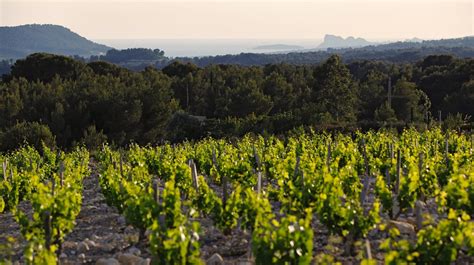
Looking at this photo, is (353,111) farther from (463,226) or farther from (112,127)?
(463,226)

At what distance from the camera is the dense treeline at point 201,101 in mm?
31547

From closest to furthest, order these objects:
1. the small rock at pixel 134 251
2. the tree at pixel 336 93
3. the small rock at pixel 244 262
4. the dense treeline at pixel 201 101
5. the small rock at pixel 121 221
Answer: the small rock at pixel 244 262
the small rock at pixel 134 251
the small rock at pixel 121 221
the dense treeline at pixel 201 101
the tree at pixel 336 93

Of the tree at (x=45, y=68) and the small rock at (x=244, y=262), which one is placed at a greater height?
the tree at (x=45, y=68)

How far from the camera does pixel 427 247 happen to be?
5910 millimetres

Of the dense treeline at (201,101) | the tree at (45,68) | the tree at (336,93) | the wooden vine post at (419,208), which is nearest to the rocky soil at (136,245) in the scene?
the wooden vine post at (419,208)

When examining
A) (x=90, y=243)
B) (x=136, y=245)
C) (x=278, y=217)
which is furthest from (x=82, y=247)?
(x=278, y=217)

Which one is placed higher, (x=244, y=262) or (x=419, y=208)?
(x=419, y=208)

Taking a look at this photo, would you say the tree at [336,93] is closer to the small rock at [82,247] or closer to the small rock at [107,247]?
the small rock at [107,247]

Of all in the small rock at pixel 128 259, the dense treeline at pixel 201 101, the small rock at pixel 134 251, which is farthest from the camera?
the dense treeline at pixel 201 101

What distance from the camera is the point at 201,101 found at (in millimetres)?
43812

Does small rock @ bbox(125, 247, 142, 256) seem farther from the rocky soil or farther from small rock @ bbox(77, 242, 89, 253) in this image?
small rock @ bbox(77, 242, 89, 253)

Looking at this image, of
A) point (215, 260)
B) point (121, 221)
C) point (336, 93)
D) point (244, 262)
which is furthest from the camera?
point (336, 93)

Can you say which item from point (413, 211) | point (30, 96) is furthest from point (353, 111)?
point (413, 211)

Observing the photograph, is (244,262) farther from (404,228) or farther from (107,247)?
(404,228)
